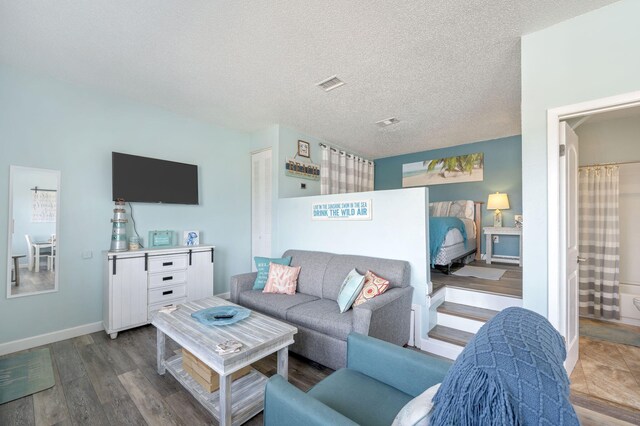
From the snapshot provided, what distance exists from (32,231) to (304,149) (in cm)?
340

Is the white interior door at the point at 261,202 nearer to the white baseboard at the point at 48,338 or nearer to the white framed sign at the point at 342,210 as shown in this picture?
the white framed sign at the point at 342,210

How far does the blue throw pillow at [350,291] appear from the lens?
2.42 metres

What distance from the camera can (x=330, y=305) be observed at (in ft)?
8.59

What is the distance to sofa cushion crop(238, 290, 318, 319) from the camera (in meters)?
2.62

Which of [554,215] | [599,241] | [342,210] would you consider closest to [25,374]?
[342,210]

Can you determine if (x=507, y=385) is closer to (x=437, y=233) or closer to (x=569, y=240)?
(x=569, y=240)

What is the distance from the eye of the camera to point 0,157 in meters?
2.55

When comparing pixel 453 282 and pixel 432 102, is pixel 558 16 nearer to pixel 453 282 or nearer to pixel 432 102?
pixel 432 102

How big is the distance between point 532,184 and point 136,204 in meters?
4.15

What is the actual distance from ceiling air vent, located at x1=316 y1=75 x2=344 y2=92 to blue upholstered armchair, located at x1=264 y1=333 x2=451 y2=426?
2425 mm

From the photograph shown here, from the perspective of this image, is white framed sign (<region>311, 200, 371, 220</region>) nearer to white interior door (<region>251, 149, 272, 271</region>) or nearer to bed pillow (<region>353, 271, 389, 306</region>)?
bed pillow (<region>353, 271, 389, 306</region>)

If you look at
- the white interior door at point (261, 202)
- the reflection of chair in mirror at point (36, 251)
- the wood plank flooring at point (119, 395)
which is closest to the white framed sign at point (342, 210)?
the white interior door at point (261, 202)

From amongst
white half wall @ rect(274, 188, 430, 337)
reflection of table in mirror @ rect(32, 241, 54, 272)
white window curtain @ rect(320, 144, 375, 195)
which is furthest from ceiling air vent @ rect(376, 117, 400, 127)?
reflection of table in mirror @ rect(32, 241, 54, 272)

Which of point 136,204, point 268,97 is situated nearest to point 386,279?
point 268,97
